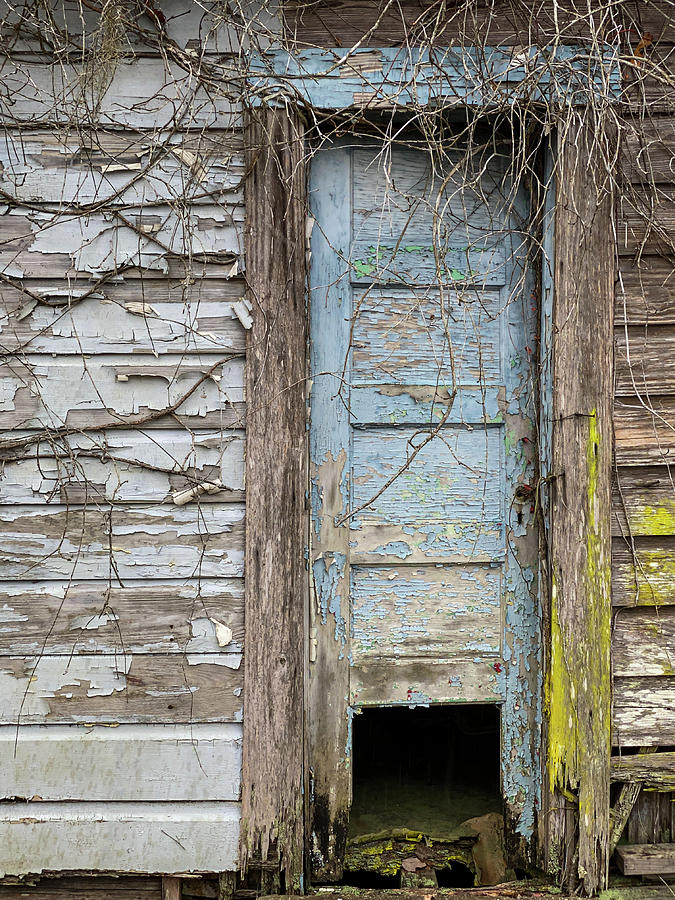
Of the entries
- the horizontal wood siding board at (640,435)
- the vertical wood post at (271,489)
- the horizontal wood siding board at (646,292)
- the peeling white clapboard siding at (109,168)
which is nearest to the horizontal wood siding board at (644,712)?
the horizontal wood siding board at (640,435)

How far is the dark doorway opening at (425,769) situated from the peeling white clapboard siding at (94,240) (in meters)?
1.82

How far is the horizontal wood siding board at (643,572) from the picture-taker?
7.26ft

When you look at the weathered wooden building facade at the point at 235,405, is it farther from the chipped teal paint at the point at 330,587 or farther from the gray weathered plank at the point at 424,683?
the gray weathered plank at the point at 424,683

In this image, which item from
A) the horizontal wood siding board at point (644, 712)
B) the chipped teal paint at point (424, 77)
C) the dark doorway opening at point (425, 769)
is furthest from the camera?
the dark doorway opening at point (425, 769)

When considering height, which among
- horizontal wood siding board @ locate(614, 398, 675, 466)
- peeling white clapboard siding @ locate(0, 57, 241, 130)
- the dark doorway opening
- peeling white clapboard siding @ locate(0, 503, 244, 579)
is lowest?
the dark doorway opening

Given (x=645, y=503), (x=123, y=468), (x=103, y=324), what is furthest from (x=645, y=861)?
(x=103, y=324)

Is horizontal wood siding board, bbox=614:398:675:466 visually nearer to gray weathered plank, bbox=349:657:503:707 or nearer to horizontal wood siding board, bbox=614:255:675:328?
horizontal wood siding board, bbox=614:255:675:328

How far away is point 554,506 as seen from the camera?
222 cm

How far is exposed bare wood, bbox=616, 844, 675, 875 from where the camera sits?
217cm

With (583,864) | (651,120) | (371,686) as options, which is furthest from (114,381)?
(583,864)

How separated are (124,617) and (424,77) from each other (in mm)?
1847

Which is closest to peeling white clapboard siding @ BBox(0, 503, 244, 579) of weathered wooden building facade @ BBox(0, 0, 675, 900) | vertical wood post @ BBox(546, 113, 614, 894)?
weathered wooden building facade @ BBox(0, 0, 675, 900)

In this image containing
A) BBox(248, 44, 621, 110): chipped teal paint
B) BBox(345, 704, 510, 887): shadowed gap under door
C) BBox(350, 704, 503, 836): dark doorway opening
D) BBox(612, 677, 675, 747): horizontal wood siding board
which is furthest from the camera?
BBox(350, 704, 503, 836): dark doorway opening

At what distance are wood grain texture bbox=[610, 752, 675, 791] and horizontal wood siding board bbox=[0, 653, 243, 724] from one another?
1.17 metres
